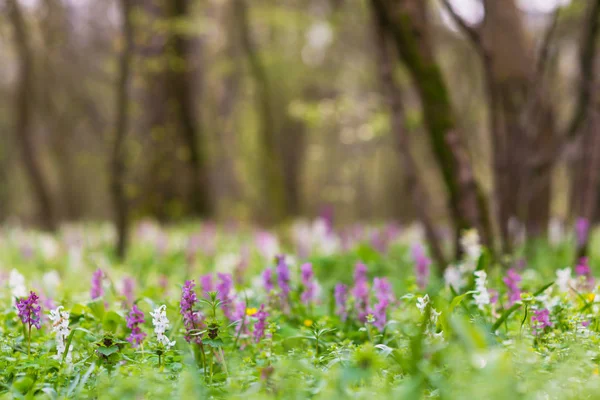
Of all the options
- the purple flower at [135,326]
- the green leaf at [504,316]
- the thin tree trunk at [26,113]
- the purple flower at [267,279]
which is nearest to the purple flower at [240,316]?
the purple flower at [267,279]

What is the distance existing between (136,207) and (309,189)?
17.9m

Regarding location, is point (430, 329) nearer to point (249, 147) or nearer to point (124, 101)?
point (124, 101)

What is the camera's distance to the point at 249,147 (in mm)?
19859

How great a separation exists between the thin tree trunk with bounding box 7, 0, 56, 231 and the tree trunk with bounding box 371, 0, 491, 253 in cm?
861

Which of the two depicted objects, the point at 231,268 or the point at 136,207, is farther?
the point at 136,207

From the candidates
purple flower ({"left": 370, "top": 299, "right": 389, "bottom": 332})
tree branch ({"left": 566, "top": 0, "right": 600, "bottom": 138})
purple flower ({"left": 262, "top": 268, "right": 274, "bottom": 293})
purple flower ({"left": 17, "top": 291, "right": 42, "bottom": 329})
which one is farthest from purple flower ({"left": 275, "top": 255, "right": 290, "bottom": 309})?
tree branch ({"left": 566, "top": 0, "right": 600, "bottom": 138})

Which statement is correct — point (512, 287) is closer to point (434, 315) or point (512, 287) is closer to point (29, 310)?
point (434, 315)

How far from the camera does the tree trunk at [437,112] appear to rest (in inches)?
208

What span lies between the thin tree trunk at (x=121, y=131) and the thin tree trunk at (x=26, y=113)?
15.8ft

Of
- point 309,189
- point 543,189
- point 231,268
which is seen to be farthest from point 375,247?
point 309,189

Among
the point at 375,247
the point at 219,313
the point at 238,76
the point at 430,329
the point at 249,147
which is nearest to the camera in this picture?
the point at 430,329

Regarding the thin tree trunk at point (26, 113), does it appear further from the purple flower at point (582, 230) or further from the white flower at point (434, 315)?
the white flower at point (434, 315)

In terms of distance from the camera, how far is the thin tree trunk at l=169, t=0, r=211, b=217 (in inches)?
475

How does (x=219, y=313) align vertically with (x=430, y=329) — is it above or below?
above
